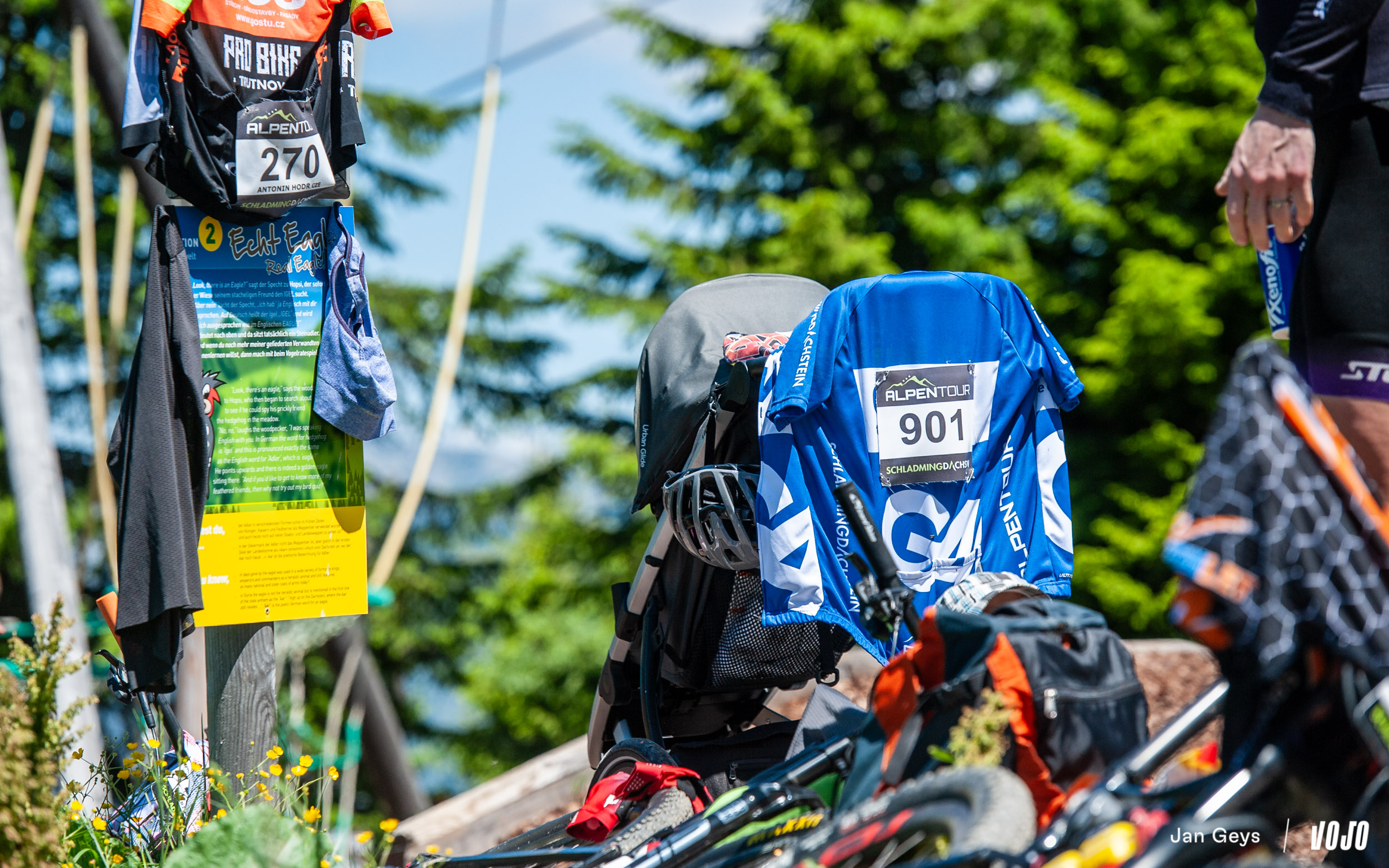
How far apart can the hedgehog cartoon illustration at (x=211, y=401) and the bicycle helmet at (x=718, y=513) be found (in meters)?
1.24

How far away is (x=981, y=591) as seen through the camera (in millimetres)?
2340

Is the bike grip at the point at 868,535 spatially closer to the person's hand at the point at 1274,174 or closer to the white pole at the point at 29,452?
the person's hand at the point at 1274,174

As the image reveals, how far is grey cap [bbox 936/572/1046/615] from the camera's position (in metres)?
2.32

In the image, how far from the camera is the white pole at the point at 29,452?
5906 millimetres

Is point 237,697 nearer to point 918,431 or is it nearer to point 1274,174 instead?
point 918,431

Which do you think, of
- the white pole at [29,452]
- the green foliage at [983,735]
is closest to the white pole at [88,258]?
the white pole at [29,452]

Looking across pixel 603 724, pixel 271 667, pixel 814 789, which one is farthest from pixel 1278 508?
pixel 271 667

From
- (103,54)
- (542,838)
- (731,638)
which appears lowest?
(542,838)

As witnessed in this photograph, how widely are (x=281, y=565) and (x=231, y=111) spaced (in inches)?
49.1

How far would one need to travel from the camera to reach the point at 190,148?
308cm

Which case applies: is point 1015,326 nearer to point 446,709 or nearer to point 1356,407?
point 1356,407

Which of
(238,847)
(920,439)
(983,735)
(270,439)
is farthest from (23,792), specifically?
(920,439)

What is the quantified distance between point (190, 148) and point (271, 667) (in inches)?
57.2

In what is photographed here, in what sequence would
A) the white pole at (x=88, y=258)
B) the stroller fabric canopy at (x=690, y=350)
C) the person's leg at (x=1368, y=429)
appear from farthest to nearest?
1. the white pole at (x=88, y=258)
2. the stroller fabric canopy at (x=690, y=350)
3. the person's leg at (x=1368, y=429)
